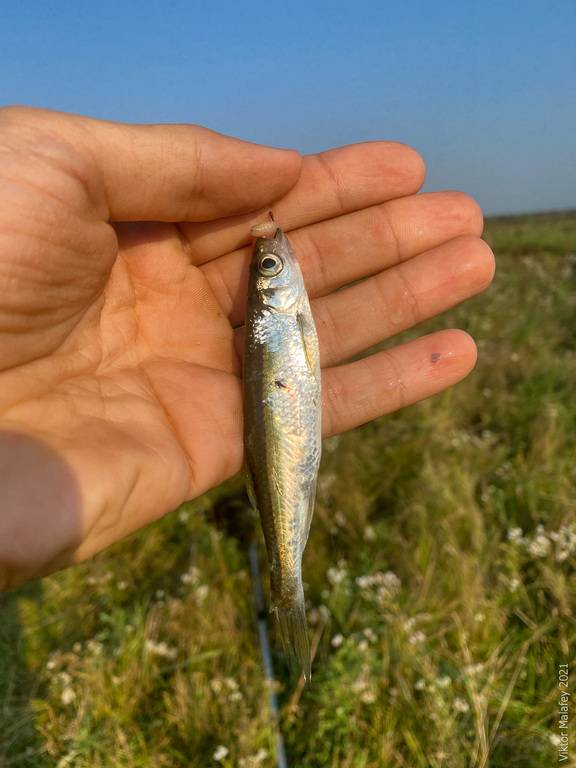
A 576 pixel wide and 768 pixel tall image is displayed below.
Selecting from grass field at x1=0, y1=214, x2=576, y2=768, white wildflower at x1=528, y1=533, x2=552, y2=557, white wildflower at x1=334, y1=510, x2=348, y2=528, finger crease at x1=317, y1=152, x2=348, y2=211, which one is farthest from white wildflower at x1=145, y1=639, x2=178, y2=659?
finger crease at x1=317, y1=152, x2=348, y2=211

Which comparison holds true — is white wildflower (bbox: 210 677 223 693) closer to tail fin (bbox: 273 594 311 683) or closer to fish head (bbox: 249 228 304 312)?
tail fin (bbox: 273 594 311 683)

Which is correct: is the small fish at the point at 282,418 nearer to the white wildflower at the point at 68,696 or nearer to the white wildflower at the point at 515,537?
the white wildflower at the point at 68,696

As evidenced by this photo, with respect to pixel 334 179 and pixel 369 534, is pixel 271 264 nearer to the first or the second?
pixel 334 179

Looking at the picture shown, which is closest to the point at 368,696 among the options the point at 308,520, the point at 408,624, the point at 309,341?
the point at 408,624

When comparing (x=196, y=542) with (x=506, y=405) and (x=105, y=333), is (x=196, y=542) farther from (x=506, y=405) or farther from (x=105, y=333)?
(x=506, y=405)

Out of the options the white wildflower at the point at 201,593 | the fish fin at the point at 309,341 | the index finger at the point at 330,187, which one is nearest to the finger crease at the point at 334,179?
the index finger at the point at 330,187

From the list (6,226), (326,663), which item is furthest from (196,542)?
(6,226)
